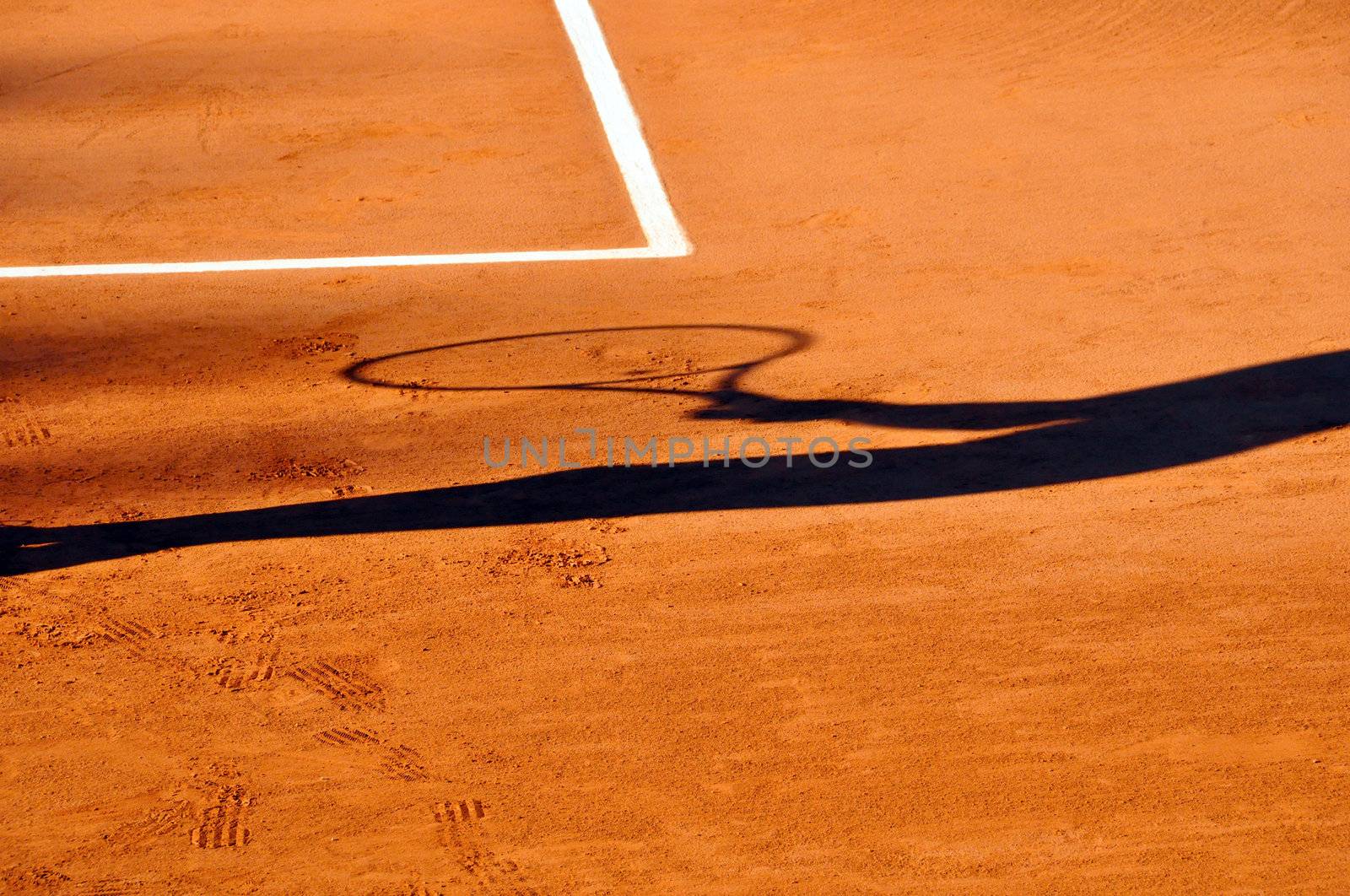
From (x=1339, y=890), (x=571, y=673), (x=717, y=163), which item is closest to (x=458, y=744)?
(x=571, y=673)

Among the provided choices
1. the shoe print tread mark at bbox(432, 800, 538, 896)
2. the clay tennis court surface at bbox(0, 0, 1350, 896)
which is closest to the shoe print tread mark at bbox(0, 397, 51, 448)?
the clay tennis court surface at bbox(0, 0, 1350, 896)

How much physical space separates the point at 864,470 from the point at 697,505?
93cm

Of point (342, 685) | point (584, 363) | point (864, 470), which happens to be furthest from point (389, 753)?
point (584, 363)

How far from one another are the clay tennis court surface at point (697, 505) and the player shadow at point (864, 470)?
0.11 feet

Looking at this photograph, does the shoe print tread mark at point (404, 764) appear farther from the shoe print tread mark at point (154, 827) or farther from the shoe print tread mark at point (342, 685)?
the shoe print tread mark at point (154, 827)

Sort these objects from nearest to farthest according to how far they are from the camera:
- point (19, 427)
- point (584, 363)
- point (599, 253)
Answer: point (19, 427), point (584, 363), point (599, 253)

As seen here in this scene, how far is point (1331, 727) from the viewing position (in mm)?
5211

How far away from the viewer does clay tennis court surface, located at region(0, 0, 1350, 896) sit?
4898mm

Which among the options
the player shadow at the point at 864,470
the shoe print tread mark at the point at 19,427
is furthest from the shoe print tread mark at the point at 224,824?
the shoe print tread mark at the point at 19,427

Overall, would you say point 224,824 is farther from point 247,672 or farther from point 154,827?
point 247,672

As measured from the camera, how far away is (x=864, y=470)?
23.2 ft

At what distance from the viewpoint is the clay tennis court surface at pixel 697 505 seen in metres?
4.90

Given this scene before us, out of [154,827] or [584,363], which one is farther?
[584,363]

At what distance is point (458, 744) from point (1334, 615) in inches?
146
